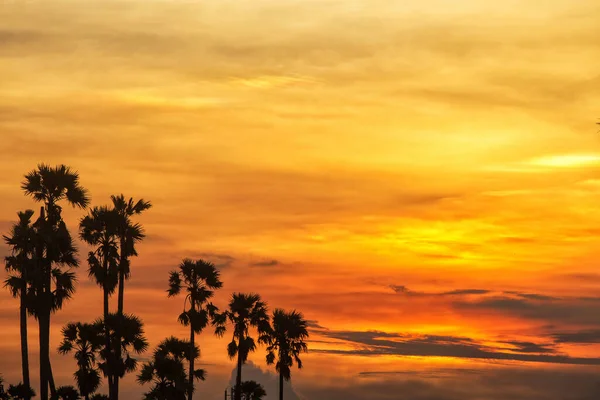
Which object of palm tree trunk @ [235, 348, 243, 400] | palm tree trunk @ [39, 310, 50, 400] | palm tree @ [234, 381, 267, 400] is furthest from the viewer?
palm tree @ [234, 381, 267, 400]

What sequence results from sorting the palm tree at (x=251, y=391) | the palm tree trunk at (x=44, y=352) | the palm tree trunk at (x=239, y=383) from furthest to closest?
the palm tree at (x=251, y=391) < the palm tree trunk at (x=239, y=383) < the palm tree trunk at (x=44, y=352)

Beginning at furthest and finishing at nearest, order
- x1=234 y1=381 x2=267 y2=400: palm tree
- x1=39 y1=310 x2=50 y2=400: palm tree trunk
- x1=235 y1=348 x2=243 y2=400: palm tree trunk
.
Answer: x1=234 y1=381 x2=267 y2=400: palm tree, x1=235 y1=348 x2=243 y2=400: palm tree trunk, x1=39 y1=310 x2=50 y2=400: palm tree trunk

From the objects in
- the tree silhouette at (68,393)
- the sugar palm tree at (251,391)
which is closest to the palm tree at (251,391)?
the sugar palm tree at (251,391)

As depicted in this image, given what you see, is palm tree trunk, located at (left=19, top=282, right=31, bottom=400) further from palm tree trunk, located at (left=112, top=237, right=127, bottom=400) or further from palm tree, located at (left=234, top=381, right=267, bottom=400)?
palm tree, located at (left=234, top=381, right=267, bottom=400)

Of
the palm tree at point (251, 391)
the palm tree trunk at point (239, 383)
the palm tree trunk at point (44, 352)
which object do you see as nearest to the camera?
the palm tree trunk at point (44, 352)

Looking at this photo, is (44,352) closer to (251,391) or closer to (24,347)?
(24,347)

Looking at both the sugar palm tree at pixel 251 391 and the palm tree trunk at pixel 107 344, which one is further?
the sugar palm tree at pixel 251 391

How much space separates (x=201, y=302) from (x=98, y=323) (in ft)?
59.7

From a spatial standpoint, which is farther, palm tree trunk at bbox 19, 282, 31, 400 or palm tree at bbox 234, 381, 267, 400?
palm tree at bbox 234, 381, 267, 400

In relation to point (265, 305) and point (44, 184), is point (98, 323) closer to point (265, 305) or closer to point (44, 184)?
point (44, 184)

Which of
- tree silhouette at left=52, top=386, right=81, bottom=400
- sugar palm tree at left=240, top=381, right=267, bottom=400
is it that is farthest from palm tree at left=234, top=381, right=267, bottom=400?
tree silhouette at left=52, top=386, right=81, bottom=400

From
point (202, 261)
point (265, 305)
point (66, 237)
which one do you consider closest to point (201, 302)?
point (202, 261)

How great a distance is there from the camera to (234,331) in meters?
112

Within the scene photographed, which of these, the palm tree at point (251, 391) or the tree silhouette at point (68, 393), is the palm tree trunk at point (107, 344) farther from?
the palm tree at point (251, 391)
